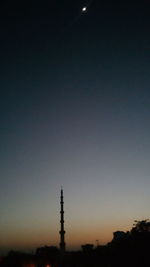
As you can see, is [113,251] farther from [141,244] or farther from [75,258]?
[75,258]

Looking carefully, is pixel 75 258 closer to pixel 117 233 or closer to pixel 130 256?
pixel 130 256

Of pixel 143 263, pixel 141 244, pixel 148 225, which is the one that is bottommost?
pixel 143 263

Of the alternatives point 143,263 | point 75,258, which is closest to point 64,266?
point 75,258

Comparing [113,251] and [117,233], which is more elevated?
[117,233]

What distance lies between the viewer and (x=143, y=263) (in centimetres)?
3014

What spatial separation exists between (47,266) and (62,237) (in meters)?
6.10

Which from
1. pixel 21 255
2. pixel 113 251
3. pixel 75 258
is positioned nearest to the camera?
pixel 113 251

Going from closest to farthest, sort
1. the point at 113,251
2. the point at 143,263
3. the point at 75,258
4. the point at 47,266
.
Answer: the point at 143,263
the point at 113,251
the point at 75,258
the point at 47,266

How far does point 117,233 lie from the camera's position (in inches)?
2849

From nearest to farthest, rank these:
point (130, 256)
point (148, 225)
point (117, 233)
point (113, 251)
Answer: point (130, 256) → point (113, 251) → point (148, 225) → point (117, 233)

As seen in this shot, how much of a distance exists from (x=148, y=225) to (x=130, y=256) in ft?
58.2

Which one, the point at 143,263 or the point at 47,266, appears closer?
the point at 143,263

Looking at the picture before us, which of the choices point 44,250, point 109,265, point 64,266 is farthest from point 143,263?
point 44,250

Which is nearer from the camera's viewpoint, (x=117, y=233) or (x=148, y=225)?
(x=148, y=225)
